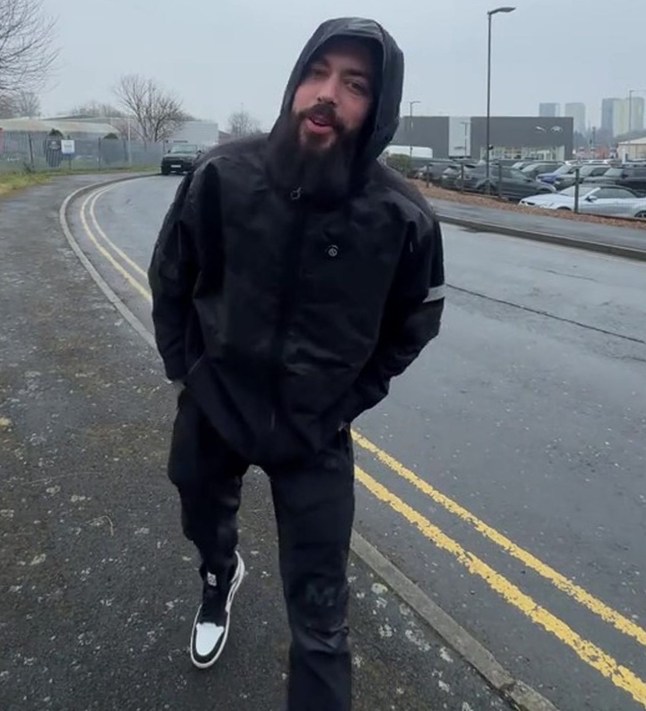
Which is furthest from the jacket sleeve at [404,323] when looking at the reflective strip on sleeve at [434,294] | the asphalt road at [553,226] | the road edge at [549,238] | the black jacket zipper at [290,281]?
the asphalt road at [553,226]

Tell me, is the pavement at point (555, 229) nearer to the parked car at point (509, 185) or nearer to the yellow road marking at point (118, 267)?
the parked car at point (509, 185)

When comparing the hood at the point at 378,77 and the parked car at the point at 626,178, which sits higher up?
the hood at the point at 378,77

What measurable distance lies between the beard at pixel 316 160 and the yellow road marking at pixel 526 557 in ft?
Result: 6.61

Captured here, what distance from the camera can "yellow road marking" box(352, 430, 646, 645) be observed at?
2881mm

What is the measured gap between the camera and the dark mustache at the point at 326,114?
1.87m

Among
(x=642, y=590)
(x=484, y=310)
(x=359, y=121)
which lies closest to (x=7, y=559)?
(x=359, y=121)

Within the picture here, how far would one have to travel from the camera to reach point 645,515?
371 centimetres

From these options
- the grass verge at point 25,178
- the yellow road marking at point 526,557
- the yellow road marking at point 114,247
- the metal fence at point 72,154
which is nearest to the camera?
the yellow road marking at point 526,557

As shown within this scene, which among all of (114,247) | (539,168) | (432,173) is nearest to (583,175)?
(539,168)

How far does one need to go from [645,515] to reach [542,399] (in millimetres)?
1737

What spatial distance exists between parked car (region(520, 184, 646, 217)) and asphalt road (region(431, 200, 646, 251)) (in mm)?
1595

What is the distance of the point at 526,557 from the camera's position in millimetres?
3326

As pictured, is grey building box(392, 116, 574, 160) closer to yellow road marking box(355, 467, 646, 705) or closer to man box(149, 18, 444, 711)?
yellow road marking box(355, 467, 646, 705)

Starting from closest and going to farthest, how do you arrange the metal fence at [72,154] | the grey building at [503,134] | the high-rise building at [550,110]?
the metal fence at [72,154], the grey building at [503,134], the high-rise building at [550,110]
